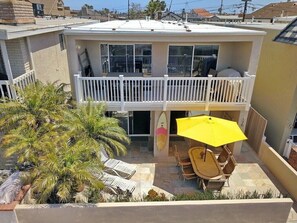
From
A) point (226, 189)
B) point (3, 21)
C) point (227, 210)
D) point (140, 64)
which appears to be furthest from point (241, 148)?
point (3, 21)

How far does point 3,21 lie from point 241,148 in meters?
13.1

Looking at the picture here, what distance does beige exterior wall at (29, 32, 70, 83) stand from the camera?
1111cm

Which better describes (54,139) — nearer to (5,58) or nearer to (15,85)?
(15,85)

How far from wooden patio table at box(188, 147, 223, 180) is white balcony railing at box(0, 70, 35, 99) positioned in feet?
25.8

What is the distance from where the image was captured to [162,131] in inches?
427

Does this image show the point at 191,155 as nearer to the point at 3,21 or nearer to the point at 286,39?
the point at 286,39

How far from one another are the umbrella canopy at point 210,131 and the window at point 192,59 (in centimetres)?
313

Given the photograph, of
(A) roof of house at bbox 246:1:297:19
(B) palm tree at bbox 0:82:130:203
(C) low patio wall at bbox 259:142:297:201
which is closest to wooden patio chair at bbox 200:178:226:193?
(C) low patio wall at bbox 259:142:297:201

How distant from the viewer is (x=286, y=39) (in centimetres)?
1086

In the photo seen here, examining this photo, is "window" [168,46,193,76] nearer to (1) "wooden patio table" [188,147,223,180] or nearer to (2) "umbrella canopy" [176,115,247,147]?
(2) "umbrella canopy" [176,115,247,147]

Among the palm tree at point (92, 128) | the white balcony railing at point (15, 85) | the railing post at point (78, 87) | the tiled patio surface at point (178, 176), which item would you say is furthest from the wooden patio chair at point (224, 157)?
the white balcony railing at point (15, 85)

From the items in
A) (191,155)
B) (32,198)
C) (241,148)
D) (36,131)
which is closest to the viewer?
(32,198)

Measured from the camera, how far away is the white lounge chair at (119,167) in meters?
9.69

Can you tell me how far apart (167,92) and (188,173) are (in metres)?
3.81
